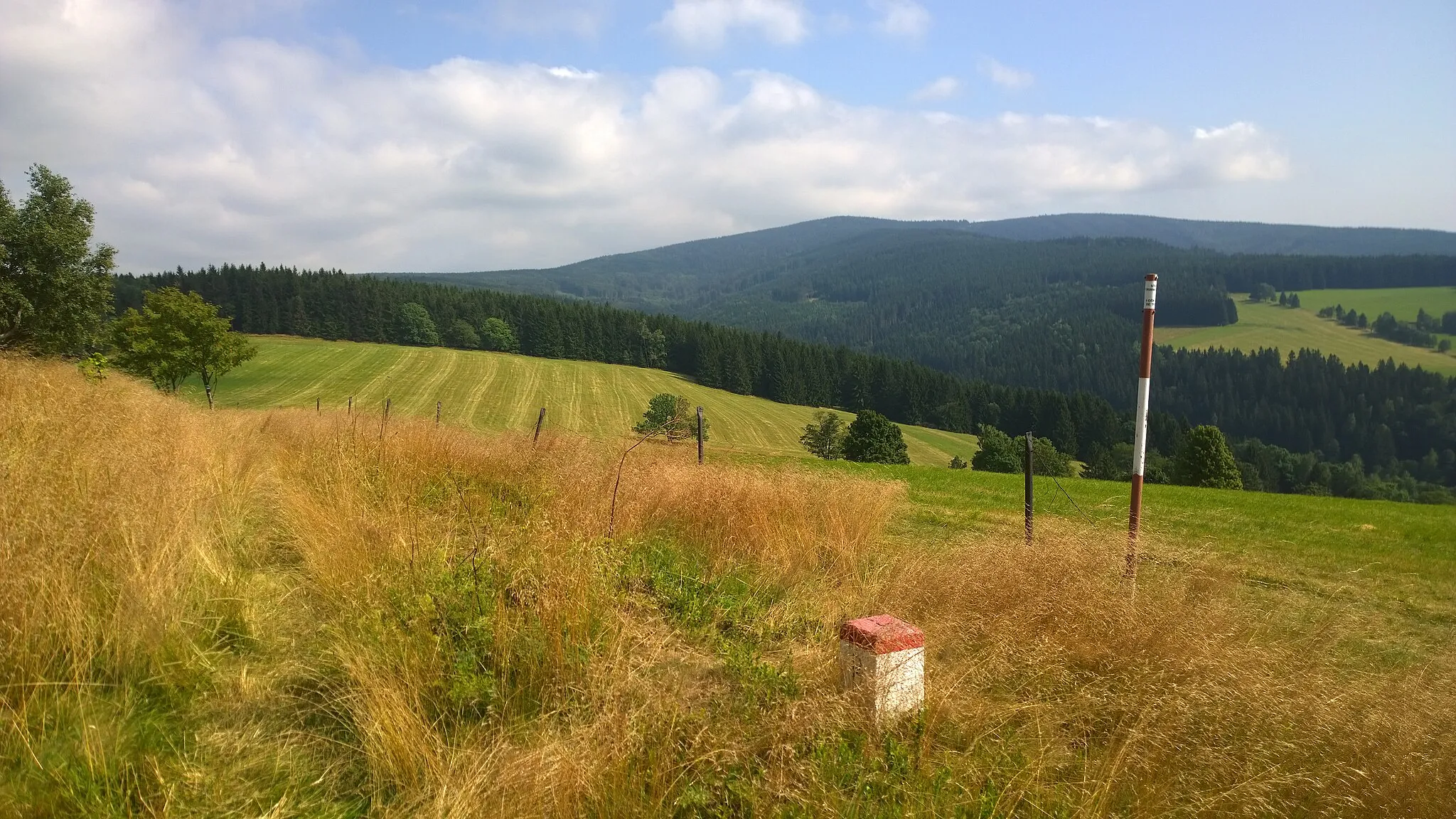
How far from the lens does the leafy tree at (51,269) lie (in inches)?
837

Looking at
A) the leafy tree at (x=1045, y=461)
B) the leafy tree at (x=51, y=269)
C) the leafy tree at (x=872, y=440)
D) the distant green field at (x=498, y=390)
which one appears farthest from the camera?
the distant green field at (x=498, y=390)

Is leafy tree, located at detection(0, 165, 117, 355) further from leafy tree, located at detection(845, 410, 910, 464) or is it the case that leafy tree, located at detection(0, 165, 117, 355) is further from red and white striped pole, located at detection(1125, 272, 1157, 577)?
leafy tree, located at detection(845, 410, 910, 464)

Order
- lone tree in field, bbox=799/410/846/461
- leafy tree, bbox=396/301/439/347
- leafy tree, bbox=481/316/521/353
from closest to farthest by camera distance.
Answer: lone tree in field, bbox=799/410/846/461 < leafy tree, bbox=396/301/439/347 < leafy tree, bbox=481/316/521/353

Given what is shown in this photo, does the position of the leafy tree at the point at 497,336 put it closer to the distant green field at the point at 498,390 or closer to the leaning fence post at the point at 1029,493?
the distant green field at the point at 498,390

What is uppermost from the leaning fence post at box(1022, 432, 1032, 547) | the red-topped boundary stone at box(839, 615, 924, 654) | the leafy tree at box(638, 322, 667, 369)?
the red-topped boundary stone at box(839, 615, 924, 654)

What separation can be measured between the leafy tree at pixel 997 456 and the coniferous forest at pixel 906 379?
3083 centimetres

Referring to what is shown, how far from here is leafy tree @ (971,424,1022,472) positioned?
178 feet

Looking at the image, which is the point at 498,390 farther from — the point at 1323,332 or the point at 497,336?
the point at 1323,332

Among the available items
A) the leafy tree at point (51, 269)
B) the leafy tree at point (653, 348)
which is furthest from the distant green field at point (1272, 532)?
the leafy tree at point (653, 348)

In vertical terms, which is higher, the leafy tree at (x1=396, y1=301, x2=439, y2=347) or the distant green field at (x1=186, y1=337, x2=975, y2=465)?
the leafy tree at (x1=396, y1=301, x2=439, y2=347)

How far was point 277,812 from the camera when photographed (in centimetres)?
261

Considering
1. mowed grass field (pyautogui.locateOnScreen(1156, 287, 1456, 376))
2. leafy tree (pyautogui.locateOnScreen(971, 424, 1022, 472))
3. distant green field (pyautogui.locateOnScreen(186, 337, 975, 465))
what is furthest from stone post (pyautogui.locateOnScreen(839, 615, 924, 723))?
mowed grass field (pyautogui.locateOnScreen(1156, 287, 1456, 376))

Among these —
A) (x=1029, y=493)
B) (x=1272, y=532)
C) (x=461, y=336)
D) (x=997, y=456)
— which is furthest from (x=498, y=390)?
(x=1029, y=493)

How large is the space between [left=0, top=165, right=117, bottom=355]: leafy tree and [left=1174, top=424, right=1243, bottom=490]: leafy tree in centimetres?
5010
